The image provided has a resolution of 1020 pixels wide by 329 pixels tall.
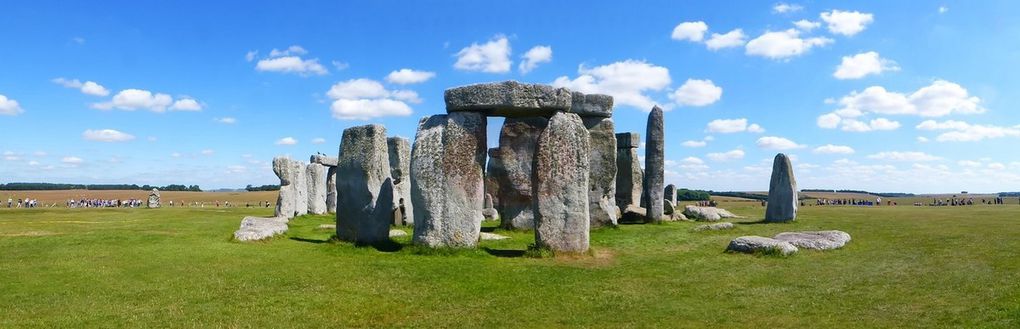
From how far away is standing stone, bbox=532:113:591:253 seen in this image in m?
13.5

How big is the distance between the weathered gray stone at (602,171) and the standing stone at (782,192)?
257 inches

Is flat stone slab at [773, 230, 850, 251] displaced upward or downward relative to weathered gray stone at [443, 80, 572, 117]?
downward

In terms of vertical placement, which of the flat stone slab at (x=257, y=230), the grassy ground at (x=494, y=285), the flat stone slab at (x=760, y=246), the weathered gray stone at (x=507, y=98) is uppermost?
the weathered gray stone at (x=507, y=98)

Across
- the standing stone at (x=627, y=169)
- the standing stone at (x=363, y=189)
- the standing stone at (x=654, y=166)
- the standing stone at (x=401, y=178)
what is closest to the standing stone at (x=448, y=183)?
the standing stone at (x=363, y=189)

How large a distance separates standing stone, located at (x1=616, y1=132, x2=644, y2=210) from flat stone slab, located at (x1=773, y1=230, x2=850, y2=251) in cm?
1066

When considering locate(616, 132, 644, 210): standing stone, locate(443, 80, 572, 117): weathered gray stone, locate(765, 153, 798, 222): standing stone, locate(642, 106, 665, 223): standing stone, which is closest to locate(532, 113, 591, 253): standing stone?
locate(443, 80, 572, 117): weathered gray stone

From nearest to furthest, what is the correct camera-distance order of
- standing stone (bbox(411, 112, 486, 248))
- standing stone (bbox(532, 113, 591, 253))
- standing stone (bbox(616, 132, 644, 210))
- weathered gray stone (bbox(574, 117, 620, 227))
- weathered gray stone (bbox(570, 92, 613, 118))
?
standing stone (bbox(532, 113, 591, 253)) → standing stone (bbox(411, 112, 486, 248)) → weathered gray stone (bbox(574, 117, 620, 227)) → weathered gray stone (bbox(570, 92, 613, 118)) → standing stone (bbox(616, 132, 644, 210))

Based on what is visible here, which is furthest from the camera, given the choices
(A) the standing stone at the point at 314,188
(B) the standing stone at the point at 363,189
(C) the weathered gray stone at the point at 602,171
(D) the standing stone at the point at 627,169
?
(A) the standing stone at the point at 314,188

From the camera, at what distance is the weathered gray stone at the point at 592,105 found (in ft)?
72.2

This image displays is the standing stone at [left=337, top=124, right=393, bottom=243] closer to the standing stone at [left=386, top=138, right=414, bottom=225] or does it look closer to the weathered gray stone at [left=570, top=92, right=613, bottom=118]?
the standing stone at [left=386, top=138, right=414, bottom=225]

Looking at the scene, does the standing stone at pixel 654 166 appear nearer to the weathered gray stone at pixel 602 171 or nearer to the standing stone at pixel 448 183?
the weathered gray stone at pixel 602 171

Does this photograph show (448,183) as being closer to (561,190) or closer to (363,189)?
(561,190)

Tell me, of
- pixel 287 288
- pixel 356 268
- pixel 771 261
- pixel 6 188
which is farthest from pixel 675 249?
pixel 6 188

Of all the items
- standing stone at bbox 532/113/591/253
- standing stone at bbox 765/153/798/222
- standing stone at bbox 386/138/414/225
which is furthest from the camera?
standing stone at bbox 765/153/798/222
